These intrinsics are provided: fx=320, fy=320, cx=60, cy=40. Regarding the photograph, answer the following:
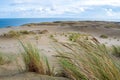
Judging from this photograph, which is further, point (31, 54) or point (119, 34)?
point (119, 34)

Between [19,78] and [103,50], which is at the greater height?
[103,50]

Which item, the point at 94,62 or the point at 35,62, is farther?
the point at 35,62

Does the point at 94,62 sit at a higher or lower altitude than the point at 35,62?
higher

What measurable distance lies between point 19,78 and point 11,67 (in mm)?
1850

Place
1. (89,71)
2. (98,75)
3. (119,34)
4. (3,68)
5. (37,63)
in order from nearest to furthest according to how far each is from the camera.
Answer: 1. (89,71)
2. (98,75)
3. (37,63)
4. (3,68)
5. (119,34)

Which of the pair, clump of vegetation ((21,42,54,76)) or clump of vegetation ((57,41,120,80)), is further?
clump of vegetation ((21,42,54,76))

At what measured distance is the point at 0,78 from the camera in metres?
6.09

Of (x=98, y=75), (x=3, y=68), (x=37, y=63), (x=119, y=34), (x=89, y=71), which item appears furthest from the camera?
(x=119, y=34)

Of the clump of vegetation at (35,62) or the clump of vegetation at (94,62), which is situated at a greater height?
the clump of vegetation at (94,62)

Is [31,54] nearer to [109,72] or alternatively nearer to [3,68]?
[3,68]

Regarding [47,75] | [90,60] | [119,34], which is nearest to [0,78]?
[47,75]

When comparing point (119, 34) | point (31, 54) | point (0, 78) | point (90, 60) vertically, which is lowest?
point (119, 34)

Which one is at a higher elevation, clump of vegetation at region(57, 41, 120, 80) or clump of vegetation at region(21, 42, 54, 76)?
clump of vegetation at region(57, 41, 120, 80)

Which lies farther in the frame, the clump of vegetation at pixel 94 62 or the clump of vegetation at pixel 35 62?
A: the clump of vegetation at pixel 35 62
